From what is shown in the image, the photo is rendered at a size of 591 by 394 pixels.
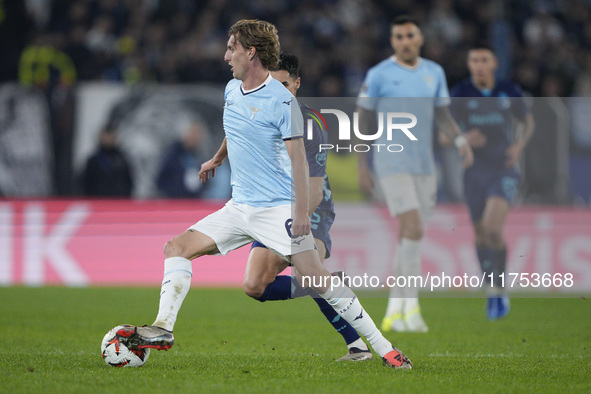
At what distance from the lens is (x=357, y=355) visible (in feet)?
19.0

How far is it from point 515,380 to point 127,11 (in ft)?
40.0

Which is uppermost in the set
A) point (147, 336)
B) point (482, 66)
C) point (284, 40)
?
point (284, 40)

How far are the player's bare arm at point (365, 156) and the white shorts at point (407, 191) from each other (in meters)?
0.22

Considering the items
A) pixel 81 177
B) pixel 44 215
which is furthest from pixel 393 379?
pixel 81 177

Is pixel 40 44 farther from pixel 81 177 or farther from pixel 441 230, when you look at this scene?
pixel 441 230

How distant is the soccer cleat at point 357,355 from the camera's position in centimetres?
575

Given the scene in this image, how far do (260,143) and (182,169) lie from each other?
7.88 meters

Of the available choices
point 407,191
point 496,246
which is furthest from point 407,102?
point 496,246

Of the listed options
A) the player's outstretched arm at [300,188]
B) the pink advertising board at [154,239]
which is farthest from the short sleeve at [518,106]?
the player's outstretched arm at [300,188]

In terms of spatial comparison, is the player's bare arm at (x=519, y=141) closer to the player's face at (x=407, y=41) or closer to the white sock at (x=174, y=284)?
the player's face at (x=407, y=41)

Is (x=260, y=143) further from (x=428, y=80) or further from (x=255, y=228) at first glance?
(x=428, y=80)

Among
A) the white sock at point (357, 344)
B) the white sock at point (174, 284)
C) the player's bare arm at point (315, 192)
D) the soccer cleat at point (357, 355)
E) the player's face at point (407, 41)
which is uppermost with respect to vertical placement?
the player's face at point (407, 41)

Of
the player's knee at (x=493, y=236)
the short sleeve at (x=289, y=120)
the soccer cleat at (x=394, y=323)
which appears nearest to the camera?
the short sleeve at (x=289, y=120)

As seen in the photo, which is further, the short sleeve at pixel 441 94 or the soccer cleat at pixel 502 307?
the soccer cleat at pixel 502 307
